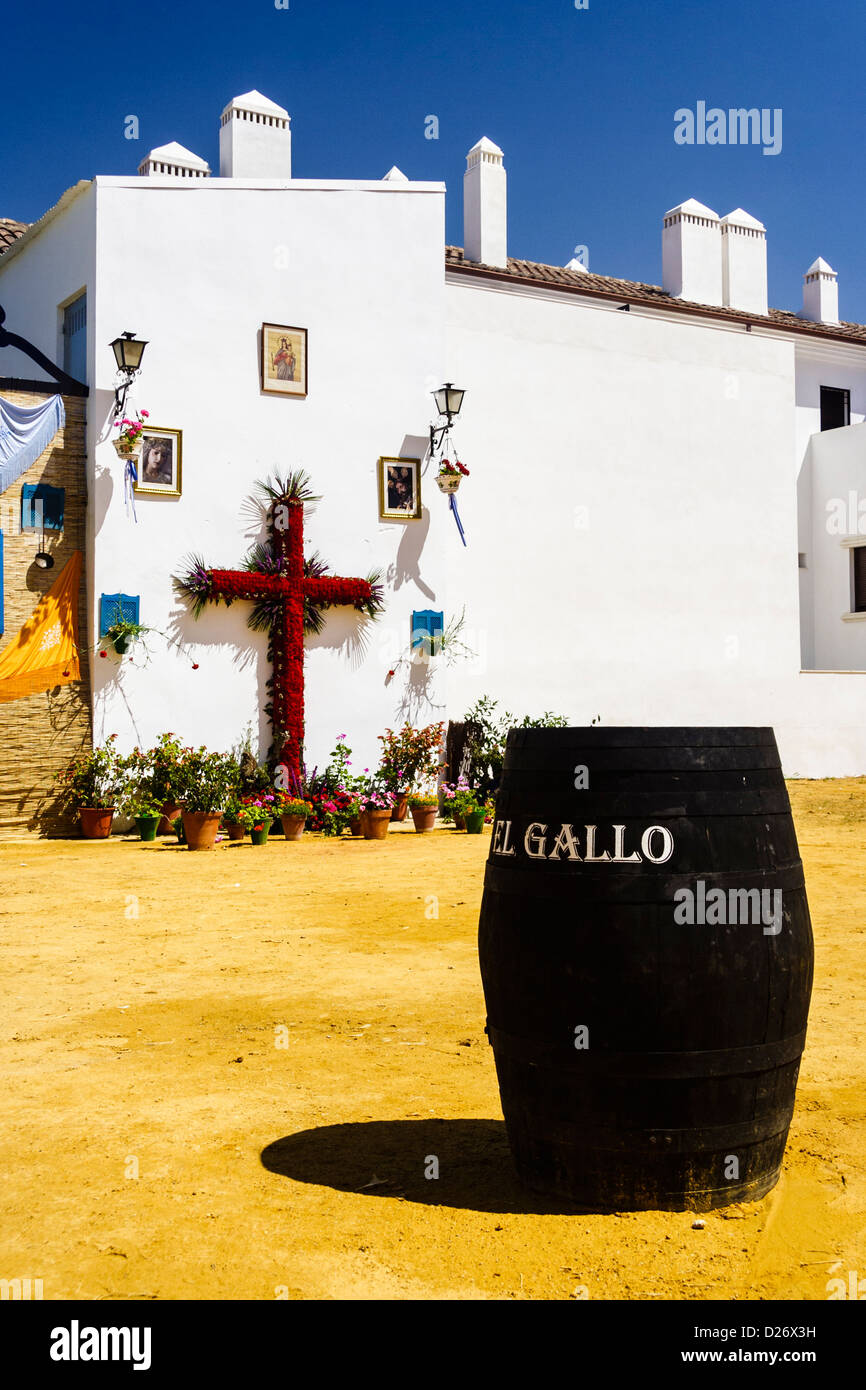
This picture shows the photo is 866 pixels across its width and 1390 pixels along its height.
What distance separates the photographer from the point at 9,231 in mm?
18578

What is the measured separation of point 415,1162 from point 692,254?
2590cm

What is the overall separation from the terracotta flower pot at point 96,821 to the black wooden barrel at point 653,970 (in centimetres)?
1034

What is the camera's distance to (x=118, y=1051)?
15.7 ft

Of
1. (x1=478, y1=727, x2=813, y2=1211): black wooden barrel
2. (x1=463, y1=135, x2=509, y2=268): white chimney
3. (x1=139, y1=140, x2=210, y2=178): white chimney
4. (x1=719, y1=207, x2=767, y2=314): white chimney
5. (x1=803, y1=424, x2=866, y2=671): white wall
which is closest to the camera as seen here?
(x1=478, y1=727, x2=813, y2=1211): black wooden barrel

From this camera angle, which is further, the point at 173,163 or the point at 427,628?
the point at 173,163

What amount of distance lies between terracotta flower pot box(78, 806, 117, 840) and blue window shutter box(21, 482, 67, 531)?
3.04 meters

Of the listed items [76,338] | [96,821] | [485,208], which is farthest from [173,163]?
[96,821]

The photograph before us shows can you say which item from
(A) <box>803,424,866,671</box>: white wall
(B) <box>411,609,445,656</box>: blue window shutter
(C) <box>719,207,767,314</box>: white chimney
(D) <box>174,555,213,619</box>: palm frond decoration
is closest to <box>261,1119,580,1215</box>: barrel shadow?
(D) <box>174,555,213,619</box>: palm frond decoration

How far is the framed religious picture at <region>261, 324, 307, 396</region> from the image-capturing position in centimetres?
1438

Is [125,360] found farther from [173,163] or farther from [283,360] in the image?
[173,163]

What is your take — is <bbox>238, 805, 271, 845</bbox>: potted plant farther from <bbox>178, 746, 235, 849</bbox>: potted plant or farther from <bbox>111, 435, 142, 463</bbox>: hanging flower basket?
<bbox>111, 435, 142, 463</bbox>: hanging flower basket

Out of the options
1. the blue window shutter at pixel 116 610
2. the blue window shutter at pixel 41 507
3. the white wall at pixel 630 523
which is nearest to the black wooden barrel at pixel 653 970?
the blue window shutter at pixel 116 610

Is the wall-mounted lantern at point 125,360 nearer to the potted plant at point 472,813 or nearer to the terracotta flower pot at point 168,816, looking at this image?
the terracotta flower pot at point 168,816

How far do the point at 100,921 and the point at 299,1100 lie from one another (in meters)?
4.10
